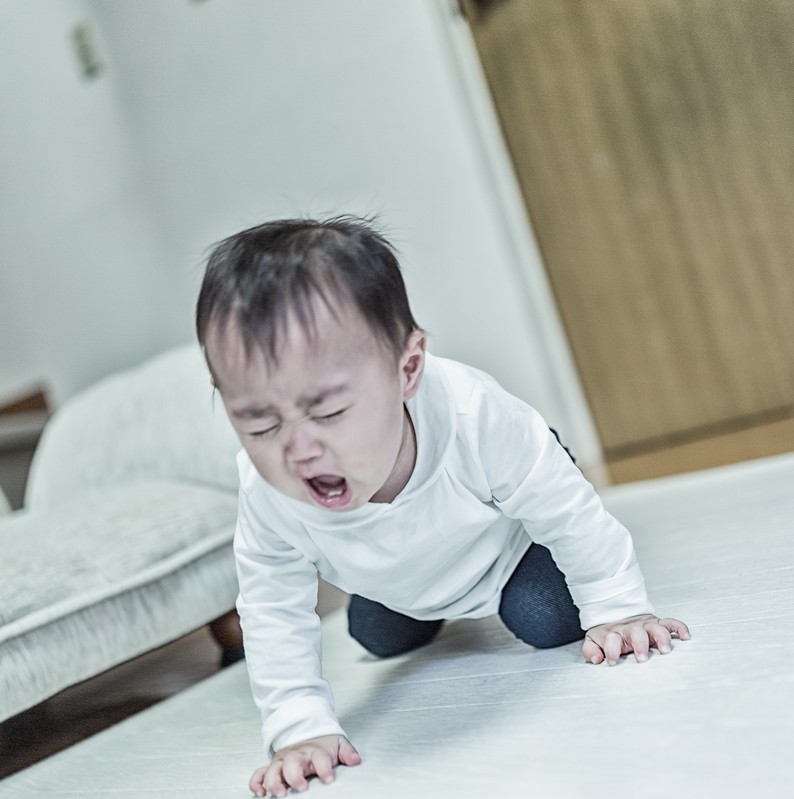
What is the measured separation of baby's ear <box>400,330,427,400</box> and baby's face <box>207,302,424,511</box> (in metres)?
0.03

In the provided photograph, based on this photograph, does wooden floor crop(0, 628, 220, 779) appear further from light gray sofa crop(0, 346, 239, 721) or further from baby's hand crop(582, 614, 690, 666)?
baby's hand crop(582, 614, 690, 666)

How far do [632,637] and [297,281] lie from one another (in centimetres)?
44

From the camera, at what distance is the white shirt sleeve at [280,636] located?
0.85m

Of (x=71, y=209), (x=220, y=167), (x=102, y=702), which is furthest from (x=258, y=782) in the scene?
(x=71, y=209)

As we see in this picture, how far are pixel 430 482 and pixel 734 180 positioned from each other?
1.31 meters

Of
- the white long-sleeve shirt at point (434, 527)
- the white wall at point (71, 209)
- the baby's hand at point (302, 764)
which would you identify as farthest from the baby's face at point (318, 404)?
the white wall at point (71, 209)

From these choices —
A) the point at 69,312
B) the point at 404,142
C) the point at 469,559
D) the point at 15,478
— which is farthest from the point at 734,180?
the point at 69,312

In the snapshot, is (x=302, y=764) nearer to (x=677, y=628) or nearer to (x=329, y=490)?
(x=329, y=490)

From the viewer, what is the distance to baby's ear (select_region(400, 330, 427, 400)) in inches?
32.6

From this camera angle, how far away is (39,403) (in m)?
2.94

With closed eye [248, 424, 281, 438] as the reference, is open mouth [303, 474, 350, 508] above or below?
below

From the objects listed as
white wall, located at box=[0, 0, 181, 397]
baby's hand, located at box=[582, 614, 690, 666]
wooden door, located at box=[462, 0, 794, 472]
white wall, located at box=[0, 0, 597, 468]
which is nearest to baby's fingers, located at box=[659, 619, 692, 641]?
baby's hand, located at box=[582, 614, 690, 666]

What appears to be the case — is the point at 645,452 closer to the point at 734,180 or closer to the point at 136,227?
the point at 734,180

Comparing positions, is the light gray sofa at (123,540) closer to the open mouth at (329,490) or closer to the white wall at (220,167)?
the open mouth at (329,490)
